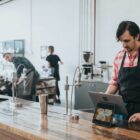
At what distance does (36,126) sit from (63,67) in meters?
6.20

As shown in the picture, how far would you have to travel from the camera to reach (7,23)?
34.4 feet

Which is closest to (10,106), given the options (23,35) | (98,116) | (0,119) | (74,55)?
(0,119)

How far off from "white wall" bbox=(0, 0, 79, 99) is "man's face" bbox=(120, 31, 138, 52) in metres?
5.20

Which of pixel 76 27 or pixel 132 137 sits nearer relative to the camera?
pixel 132 137

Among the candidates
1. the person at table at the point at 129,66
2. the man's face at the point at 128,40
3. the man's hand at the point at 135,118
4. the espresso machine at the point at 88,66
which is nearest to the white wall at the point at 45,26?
the espresso machine at the point at 88,66

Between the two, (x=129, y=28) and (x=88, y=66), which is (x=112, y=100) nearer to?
(x=129, y=28)

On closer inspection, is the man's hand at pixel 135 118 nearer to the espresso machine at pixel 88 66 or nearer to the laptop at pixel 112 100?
the laptop at pixel 112 100

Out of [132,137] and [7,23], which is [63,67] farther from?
[132,137]

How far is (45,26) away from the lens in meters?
8.70

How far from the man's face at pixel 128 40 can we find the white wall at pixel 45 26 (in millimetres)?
5199

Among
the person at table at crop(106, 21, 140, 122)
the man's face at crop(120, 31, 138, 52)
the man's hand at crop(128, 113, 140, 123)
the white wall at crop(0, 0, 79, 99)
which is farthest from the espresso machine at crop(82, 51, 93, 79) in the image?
the man's hand at crop(128, 113, 140, 123)

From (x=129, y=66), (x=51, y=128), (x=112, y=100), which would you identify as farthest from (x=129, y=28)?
(x=51, y=128)

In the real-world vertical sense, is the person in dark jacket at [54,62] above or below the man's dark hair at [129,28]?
below

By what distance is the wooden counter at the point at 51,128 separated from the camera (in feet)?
5.71
